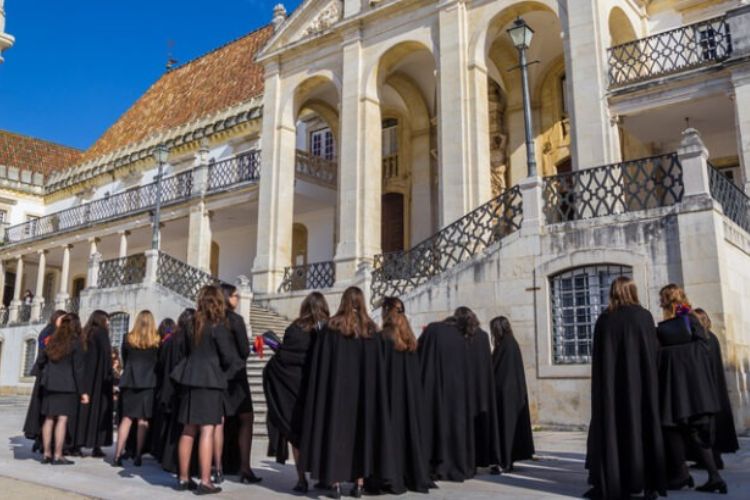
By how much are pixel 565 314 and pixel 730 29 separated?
7.66 meters

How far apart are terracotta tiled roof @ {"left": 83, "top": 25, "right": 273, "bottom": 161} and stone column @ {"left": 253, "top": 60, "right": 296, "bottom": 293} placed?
7477 millimetres

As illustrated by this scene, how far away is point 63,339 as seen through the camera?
25.0 feet

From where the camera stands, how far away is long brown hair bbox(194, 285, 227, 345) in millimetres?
5836

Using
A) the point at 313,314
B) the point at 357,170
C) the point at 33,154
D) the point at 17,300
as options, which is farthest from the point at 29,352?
the point at 313,314

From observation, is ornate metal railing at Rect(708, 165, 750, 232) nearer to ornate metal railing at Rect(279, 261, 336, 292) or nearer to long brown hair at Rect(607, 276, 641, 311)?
long brown hair at Rect(607, 276, 641, 311)

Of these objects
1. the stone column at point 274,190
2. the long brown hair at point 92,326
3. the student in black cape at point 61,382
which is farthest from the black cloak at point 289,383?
the stone column at point 274,190

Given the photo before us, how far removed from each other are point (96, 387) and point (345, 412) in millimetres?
4119

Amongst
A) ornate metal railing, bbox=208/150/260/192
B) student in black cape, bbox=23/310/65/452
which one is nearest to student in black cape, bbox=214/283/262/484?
student in black cape, bbox=23/310/65/452

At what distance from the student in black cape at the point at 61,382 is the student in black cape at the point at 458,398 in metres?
4.06

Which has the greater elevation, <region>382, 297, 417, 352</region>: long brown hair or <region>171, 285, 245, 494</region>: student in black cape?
<region>382, 297, 417, 352</region>: long brown hair

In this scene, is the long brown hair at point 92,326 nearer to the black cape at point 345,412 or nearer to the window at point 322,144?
the black cape at point 345,412

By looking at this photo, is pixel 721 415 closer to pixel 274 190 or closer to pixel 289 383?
pixel 289 383

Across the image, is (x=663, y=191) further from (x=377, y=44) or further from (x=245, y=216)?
(x=245, y=216)

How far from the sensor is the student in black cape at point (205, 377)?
571 cm
